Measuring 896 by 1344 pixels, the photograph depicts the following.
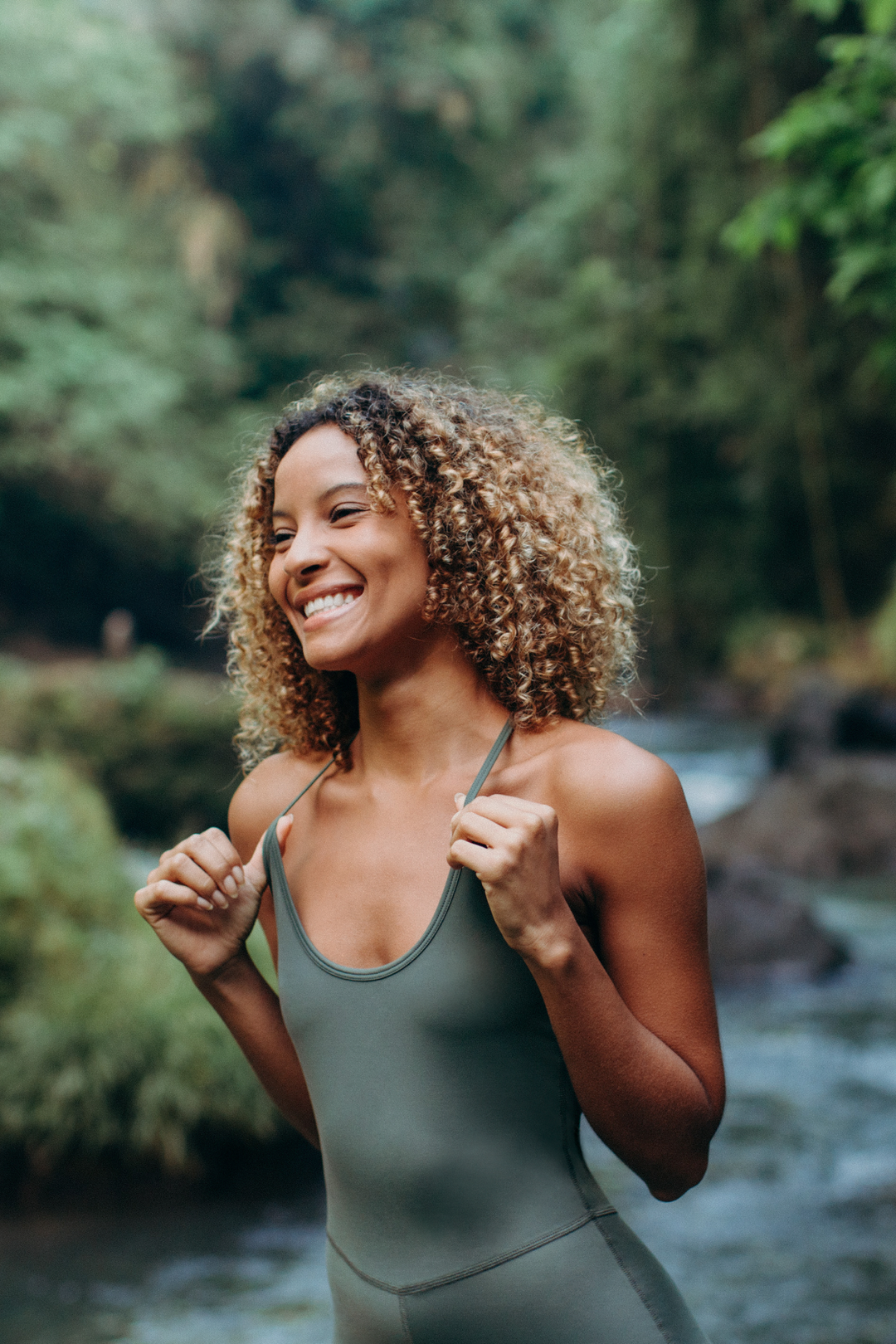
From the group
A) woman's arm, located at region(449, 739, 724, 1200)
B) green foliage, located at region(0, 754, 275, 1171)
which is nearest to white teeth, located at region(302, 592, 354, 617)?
woman's arm, located at region(449, 739, 724, 1200)

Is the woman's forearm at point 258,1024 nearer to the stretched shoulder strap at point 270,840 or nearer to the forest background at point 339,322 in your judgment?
the stretched shoulder strap at point 270,840

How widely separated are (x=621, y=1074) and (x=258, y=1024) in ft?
1.83

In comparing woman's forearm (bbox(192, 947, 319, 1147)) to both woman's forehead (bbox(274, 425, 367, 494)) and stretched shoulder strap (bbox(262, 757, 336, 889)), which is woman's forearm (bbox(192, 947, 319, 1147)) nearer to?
stretched shoulder strap (bbox(262, 757, 336, 889))

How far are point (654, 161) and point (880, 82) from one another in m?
12.8

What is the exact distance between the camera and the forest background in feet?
17.3

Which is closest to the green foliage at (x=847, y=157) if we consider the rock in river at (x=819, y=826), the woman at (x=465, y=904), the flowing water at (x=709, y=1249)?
the flowing water at (x=709, y=1249)

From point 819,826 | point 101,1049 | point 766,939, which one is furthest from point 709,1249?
point 819,826

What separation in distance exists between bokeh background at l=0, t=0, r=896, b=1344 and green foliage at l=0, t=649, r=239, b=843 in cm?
5

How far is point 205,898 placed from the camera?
1.46 metres

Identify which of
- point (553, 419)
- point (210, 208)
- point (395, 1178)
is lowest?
point (395, 1178)

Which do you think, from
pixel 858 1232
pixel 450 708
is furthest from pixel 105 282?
pixel 450 708

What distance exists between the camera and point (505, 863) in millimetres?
1187

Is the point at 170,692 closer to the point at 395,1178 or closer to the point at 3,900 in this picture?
the point at 3,900

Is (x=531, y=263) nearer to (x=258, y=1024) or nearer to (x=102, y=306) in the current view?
(x=102, y=306)
